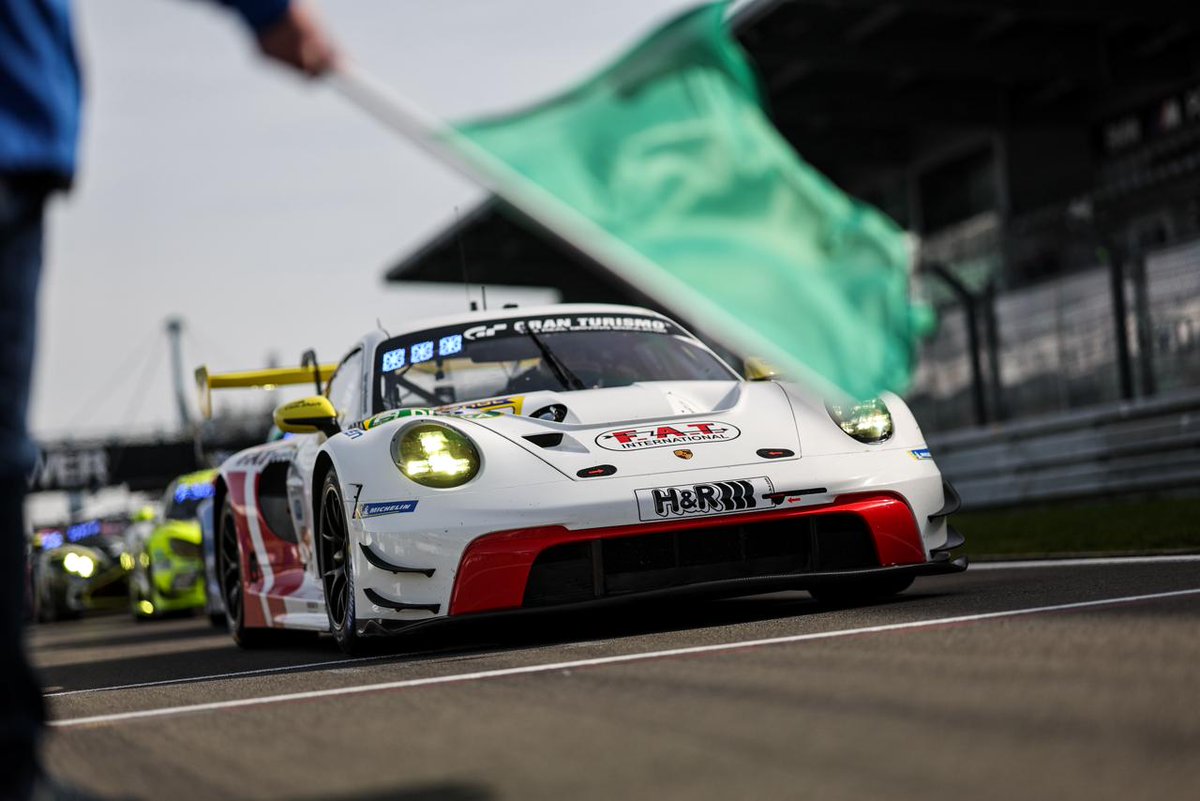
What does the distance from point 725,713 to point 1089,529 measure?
7.55m

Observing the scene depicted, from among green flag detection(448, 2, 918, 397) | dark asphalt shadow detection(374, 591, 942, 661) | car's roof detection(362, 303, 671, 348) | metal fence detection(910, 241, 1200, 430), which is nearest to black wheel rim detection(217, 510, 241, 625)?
car's roof detection(362, 303, 671, 348)

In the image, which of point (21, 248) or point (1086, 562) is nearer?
point (21, 248)

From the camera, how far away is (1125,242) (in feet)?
46.9

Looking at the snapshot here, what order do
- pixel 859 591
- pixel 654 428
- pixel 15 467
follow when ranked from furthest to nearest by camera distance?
pixel 859 591 < pixel 654 428 < pixel 15 467

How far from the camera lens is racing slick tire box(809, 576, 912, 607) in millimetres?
6383

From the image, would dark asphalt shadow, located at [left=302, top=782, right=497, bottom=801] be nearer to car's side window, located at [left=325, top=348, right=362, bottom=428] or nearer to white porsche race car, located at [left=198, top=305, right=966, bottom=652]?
white porsche race car, located at [left=198, top=305, right=966, bottom=652]

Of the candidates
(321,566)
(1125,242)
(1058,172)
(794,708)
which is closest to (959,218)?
(1058,172)

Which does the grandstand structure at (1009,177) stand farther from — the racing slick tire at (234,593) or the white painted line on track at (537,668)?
the white painted line on track at (537,668)

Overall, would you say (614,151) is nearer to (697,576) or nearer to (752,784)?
(697,576)

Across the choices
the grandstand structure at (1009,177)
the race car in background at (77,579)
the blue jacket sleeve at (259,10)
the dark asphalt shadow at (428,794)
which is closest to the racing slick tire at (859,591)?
the grandstand structure at (1009,177)

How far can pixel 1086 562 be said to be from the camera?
7566mm

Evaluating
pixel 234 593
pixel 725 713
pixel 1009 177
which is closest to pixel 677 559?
pixel 725 713

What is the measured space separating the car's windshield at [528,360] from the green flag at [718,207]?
79.4 inches

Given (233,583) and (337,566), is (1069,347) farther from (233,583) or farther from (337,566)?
(337,566)
